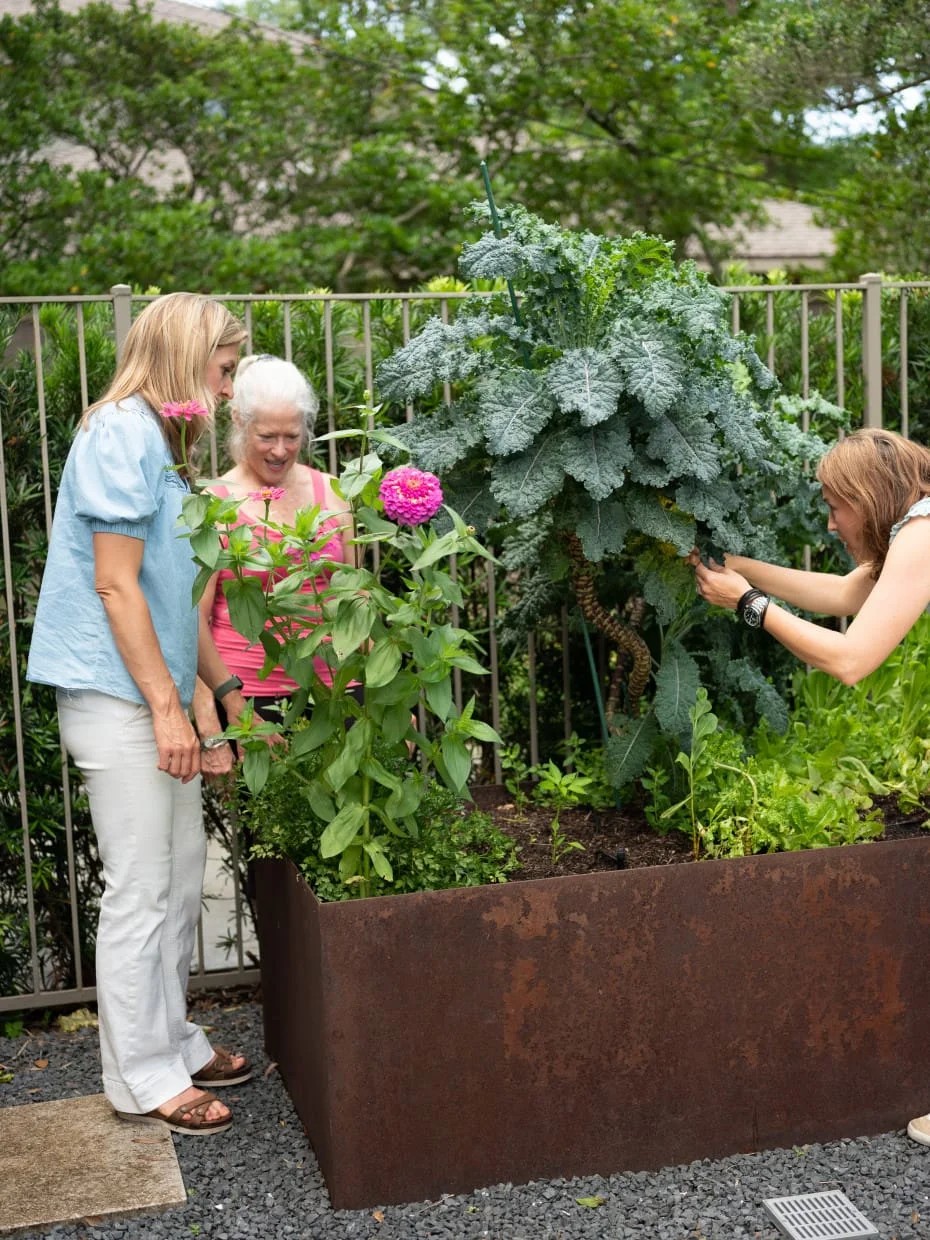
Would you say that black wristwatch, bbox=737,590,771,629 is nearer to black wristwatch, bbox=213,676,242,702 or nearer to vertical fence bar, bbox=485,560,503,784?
vertical fence bar, bbox=485,560,503,784

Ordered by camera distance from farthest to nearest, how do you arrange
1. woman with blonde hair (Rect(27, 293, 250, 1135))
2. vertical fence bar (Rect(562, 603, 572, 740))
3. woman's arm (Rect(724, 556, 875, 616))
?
vertical fence bar (Rect(562, 603, 572, 740))
woman's arm (Rect(724, 556, 875, 616))
woman with blonde hair (Rect(27, 293, 250, 1135))

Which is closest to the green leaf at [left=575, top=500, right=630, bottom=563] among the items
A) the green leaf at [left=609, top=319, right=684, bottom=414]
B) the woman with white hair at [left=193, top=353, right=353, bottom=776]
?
the green leaf at [left=609, top=319, right=684, bottom=414]

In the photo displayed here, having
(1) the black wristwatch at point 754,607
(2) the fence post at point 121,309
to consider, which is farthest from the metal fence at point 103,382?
(1) the black wristwatch at point 754,607

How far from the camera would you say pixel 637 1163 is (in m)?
2.90

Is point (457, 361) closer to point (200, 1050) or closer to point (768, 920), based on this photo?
point (768, 920)

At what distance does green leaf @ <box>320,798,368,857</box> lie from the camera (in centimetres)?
273

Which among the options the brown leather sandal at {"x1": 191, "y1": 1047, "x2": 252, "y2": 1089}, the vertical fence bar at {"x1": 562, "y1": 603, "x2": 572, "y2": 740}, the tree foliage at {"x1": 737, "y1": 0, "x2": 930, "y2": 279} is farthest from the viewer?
the tree foliage at {"x1": 737, "y1": 0, "x2": 930, "y2": 279}

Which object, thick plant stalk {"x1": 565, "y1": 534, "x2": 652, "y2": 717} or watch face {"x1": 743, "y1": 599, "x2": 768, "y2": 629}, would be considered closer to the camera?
watch face {"x1": 743, "y1": 599, "x2": 768, "y2": 629}

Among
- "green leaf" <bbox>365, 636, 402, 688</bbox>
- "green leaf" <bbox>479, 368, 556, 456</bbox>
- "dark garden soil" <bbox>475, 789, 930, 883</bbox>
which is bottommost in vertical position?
"dark garden soil" <bbox>475, 789, 930, 883</bbox>

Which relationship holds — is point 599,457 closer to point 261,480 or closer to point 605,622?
point 605,622

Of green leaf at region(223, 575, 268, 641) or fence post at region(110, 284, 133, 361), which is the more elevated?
fence post at region(110, 284, 133, 361)

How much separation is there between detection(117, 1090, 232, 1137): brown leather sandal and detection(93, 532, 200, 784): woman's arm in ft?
2.68

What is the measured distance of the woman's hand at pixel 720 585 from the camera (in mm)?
3141

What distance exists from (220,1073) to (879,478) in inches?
85.0
